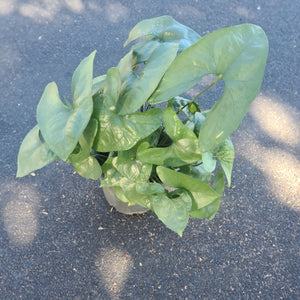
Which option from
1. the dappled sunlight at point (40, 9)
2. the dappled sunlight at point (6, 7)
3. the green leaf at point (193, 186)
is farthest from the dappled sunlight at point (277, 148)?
the dappled sunlight at point (6, 7)

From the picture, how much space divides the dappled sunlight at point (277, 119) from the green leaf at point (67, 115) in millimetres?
1067

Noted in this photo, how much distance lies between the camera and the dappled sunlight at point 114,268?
1108 millimetres

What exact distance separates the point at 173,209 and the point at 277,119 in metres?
1.02

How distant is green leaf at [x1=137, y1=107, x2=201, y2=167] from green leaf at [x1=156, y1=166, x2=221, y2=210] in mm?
35

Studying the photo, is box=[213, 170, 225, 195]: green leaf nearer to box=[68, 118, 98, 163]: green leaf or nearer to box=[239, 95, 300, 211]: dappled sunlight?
box=[68, 118, 98, 163]: green leaf

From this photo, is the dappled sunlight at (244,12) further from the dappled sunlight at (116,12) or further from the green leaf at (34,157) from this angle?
the green leaf at (34,157)

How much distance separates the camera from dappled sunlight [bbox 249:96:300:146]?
1501 mm

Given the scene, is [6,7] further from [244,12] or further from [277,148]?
[277,148]

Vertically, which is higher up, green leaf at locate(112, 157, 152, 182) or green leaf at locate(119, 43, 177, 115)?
green leaf at locate(119, 43, 177, 115)

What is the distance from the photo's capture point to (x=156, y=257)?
1167mm

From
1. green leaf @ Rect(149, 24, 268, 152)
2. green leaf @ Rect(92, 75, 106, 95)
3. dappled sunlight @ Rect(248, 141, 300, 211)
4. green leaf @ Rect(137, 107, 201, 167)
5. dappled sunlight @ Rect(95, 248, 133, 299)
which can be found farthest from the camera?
dappled sunlight @ Rect(248, 141, 300, 211)

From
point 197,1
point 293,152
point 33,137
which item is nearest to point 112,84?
point 33,137

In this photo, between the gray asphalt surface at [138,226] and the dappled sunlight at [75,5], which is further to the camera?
the dappled sunlight at [75,5]

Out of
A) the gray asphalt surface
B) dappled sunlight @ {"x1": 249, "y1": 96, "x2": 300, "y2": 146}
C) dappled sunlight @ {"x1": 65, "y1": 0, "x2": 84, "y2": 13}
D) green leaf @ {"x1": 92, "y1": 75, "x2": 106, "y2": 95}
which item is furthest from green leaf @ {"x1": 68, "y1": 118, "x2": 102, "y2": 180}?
dappled sunlight @ {"x1": 65, "y1": 0, "x2": 84, "y2": 13}
